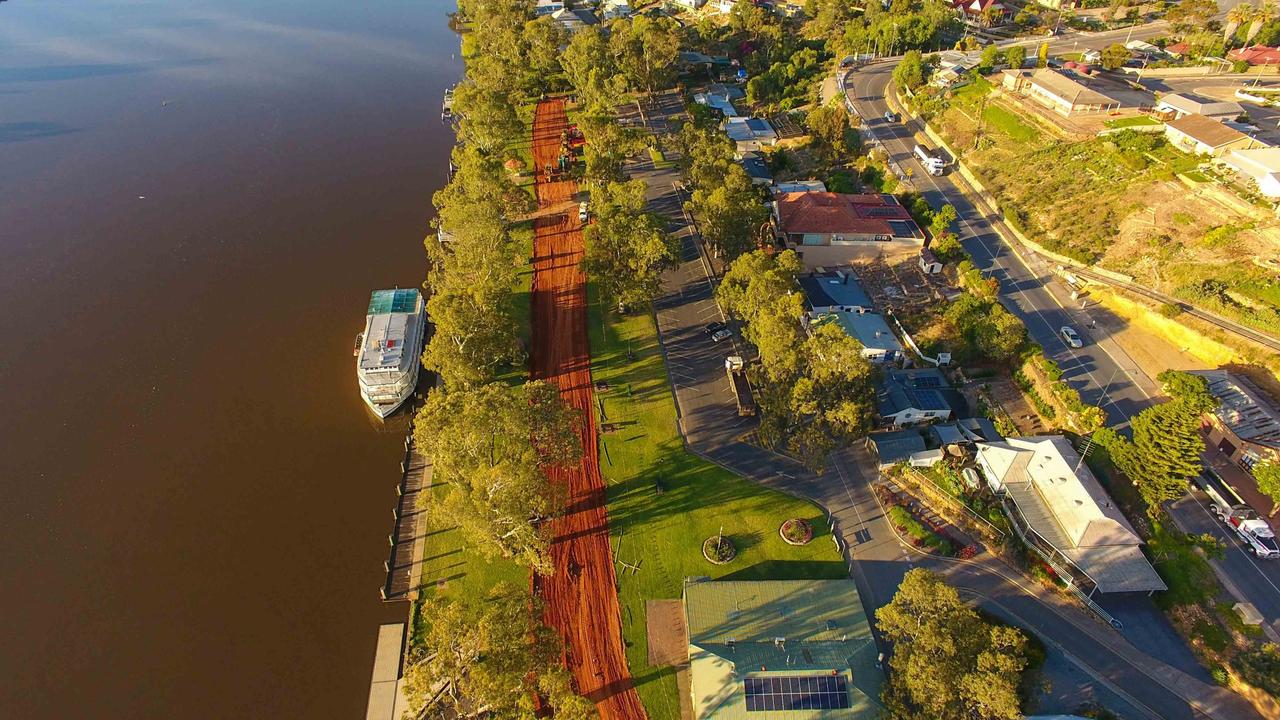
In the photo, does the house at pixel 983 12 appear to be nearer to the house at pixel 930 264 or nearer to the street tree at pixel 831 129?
the street tree at pixel 831 129

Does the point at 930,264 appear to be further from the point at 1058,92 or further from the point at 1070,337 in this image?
the point at 1058,92

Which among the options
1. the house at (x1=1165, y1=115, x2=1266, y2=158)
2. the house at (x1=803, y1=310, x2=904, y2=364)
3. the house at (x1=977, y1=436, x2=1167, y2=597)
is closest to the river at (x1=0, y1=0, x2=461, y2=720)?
the house at (x1=803, y1=310, x2=904, y2=364)

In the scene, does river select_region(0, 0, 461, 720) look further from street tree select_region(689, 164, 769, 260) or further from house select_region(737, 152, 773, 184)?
house select_region(737, 152, 773, 184)

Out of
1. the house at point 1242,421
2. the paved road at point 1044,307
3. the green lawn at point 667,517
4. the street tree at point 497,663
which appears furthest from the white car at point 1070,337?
the street tree at point 497,663

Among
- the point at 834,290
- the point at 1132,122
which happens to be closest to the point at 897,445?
the point at 834,290

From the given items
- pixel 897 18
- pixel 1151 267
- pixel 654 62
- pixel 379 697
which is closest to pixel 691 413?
pixel 379 697
